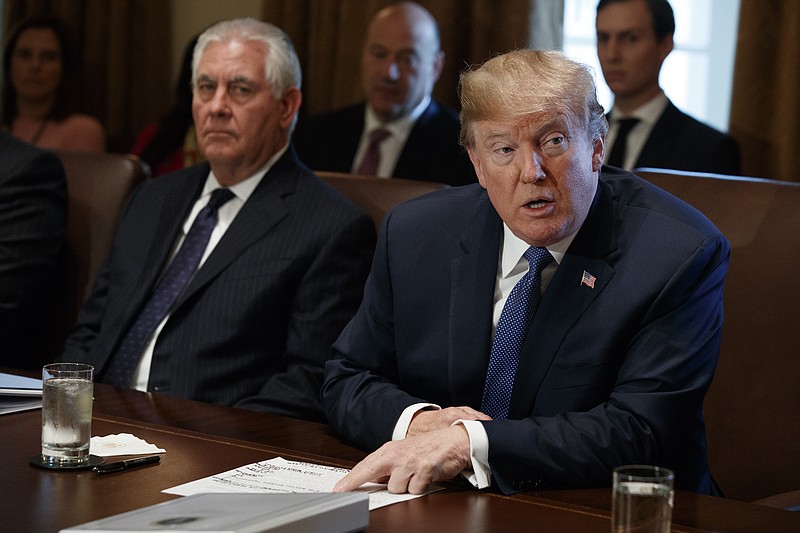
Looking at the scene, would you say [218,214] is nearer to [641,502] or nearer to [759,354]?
[759,354]

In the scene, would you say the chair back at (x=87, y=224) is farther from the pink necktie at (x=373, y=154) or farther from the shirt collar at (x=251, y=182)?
the pink necktie at (x=373, y=154)

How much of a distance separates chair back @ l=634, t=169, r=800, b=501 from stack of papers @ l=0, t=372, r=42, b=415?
1.26 metres

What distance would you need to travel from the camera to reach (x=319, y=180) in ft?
8.95

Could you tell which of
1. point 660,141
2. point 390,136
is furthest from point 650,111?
point 390,136

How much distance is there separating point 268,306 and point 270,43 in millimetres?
726

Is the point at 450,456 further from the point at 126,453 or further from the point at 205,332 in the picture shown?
the point at 205,332

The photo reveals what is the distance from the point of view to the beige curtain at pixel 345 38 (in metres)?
4.26

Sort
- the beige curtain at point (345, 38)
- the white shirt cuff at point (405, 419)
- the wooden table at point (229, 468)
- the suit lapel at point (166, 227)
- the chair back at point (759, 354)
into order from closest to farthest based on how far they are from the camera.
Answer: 1. the wooden table at point (229, 468)
2. the white shirt cuff at point (405, 419)
3. the chair back at point (759, 354)
4. the suit lapel at point (166, 227)
5. the beige curtain at point (345, 38)

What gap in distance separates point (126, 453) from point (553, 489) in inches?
24.4

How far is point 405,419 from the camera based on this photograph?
71.4 inches

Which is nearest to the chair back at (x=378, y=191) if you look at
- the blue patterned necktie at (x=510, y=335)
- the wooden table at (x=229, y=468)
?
the blue patterned necktie at (x=510, y=335)

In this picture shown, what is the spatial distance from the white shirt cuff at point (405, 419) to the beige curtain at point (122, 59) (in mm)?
3633

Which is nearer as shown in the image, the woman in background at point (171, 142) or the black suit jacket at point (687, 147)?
the black suit jacket at point (687, 147)

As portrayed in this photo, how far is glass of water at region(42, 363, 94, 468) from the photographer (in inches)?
62.9
